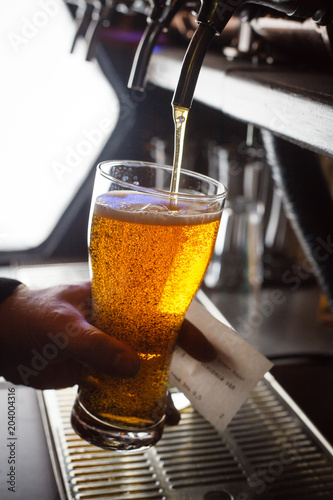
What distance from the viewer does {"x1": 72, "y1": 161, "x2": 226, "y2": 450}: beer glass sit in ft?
2.53

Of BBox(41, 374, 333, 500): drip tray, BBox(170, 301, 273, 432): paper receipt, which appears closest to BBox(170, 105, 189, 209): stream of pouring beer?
BBox(170, 301, 273, 432): paper receipt

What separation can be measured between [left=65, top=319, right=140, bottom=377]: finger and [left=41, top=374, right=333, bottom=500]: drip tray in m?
0.22

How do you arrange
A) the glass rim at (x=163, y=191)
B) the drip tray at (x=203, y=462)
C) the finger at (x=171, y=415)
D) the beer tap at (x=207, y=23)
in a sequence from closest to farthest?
1. the beer tap at (x=207, y=23)
2. the glass rim at (x=163, y=191)
3. the drip tray at (x=203, y=462)
4. the finger at (x=171, y=415)

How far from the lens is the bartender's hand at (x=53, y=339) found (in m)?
0.80

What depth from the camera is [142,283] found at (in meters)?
0.80

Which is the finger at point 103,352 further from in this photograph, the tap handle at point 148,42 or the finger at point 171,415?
the tap handle at point 148,42

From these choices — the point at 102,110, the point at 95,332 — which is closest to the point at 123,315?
the point at 95,332

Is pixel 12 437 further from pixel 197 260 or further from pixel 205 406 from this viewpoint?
pixel 197 260

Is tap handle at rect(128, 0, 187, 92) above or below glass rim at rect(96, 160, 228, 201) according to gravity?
above

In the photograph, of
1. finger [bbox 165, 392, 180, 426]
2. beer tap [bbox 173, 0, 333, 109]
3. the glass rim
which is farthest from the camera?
finger [bbox 165, 392, 180, 426]

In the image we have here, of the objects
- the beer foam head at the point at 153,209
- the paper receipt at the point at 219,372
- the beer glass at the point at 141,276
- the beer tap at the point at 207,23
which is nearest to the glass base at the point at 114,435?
the beer glass at the point at 141,276

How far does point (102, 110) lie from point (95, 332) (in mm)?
1670

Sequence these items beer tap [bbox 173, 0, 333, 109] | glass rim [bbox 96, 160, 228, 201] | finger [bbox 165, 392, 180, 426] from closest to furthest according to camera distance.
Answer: beer tap [bbox 173, 0, 333, 109] < glass rim [bbox 96, 160, 228, 201] < finger [bbox 165, 392, 180, 426]

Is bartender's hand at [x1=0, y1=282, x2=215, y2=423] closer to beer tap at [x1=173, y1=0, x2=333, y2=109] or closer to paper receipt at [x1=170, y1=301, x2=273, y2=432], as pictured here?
paper receipt at [x1=170, y1=301, x2=273, y2=432]
